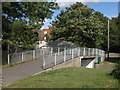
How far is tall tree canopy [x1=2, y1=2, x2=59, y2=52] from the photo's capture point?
15.5m

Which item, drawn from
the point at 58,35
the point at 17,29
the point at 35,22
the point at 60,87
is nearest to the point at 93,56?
the point at 58,35

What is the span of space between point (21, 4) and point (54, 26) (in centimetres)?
1566

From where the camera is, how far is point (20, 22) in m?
16.2

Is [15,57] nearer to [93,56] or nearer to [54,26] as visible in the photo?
[93,56]

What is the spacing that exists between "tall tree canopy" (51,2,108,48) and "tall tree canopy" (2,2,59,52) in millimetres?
11527

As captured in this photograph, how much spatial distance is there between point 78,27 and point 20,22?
14098mm

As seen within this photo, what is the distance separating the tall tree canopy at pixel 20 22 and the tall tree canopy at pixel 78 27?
11.5m

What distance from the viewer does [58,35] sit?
101ft

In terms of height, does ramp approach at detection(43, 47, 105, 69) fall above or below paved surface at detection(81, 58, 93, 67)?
above

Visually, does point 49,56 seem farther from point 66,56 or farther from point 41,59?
point 41,59

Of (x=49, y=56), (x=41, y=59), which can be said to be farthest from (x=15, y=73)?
(x=41, y=59)

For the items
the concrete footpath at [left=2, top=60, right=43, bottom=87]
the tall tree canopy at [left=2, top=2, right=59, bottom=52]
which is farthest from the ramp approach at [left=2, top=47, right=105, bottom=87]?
the tall tree canopy at [left=2, top=2, right=59, bottom=52]

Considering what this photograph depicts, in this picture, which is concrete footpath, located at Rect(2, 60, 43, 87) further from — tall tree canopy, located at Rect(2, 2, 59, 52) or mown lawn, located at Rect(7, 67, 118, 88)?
tall tree canopy, located at Rect(2, 2, 59, 52)

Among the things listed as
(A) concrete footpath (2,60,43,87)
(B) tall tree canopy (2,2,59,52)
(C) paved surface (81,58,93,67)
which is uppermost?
(B) tall tree canopy (2,2,59,52)
